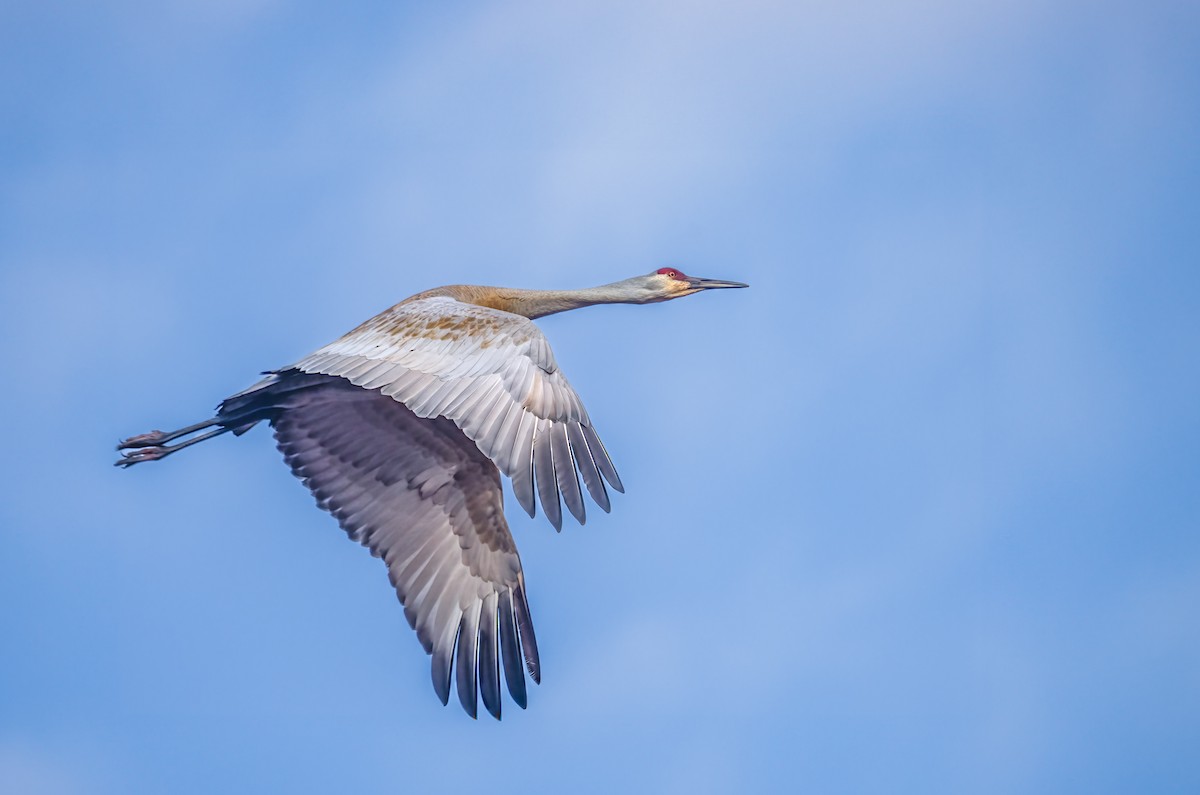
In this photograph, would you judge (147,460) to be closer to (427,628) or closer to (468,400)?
(427,628)

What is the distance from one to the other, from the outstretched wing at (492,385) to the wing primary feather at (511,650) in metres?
2.23

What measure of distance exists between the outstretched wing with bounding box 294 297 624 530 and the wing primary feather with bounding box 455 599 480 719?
7.21 feet

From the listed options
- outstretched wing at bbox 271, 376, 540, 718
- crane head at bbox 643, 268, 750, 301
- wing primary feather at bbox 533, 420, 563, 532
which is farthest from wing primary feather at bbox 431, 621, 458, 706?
crane head at bbox 643, 268, 750, 301

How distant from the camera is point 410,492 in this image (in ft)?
43.2

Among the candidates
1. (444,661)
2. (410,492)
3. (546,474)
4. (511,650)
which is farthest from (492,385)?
(444,661)

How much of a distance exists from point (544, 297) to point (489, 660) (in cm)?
392

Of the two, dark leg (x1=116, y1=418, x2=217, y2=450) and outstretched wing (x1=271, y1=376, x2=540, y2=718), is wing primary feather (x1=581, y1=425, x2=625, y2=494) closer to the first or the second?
outstretched wing (x1=271, y1=376, x2=540, y2=718)

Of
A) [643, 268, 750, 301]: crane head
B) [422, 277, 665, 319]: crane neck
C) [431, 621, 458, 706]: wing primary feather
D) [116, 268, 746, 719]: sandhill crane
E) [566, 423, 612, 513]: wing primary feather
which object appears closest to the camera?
[566, 423, 612, 513]: wing primary feather

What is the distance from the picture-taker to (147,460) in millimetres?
14000

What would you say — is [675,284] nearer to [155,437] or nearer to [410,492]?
[410,492]

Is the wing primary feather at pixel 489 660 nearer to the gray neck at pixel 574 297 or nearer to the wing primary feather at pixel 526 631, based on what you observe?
the wing primary feather at pixel 526 631

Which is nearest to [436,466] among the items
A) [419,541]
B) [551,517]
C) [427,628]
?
[419,541]

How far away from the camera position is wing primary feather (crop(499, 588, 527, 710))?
12.1m

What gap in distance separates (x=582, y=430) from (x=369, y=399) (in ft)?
9.94
